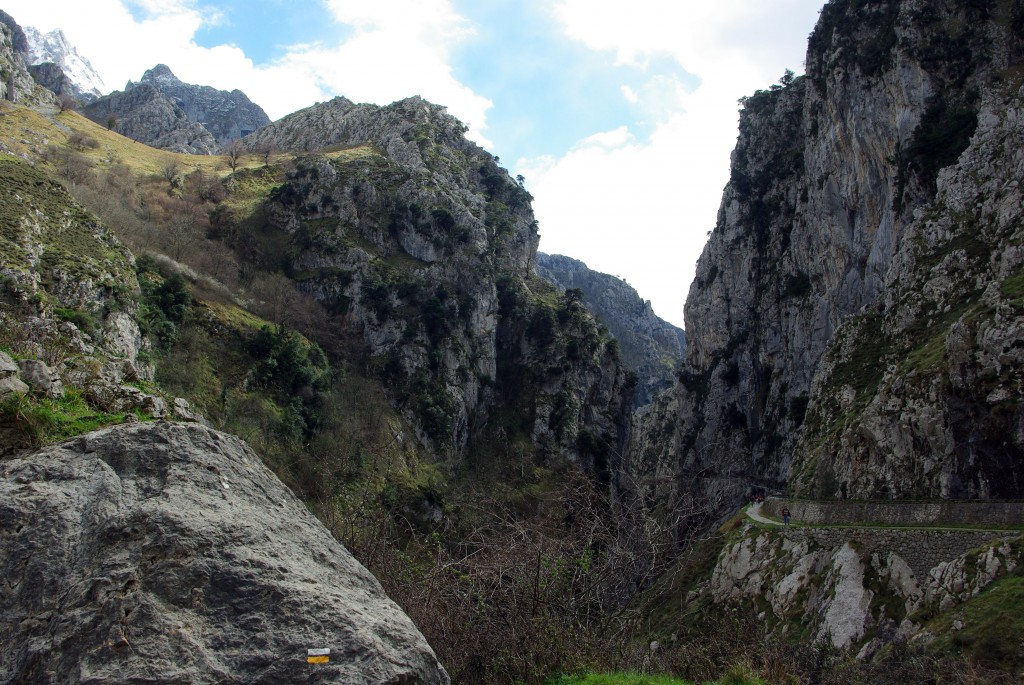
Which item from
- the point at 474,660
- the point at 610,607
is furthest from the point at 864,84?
the point at 474,660

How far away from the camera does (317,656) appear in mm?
5016

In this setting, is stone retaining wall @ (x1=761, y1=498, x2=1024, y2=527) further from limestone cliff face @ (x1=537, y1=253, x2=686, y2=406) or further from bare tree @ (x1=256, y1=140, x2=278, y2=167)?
limestone cliff face @ (x1=537, y1=253, x2=686, y2=406)

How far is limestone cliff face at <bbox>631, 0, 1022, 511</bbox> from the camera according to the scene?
32.2 metres

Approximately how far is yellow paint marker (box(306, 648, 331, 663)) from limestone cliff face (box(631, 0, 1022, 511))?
1123cm

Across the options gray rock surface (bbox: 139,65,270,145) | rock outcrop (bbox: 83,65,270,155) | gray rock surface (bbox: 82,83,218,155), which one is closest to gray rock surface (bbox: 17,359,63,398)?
rock outcrop (bbox: 83,65,270,155)

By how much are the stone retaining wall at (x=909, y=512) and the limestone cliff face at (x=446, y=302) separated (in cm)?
3822

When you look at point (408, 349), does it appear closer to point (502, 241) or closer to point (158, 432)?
point (502, 241)

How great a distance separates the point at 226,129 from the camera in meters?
189

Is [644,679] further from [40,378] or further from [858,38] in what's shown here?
[858,38]

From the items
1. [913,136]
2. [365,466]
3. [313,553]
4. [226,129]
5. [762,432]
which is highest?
[226,129]

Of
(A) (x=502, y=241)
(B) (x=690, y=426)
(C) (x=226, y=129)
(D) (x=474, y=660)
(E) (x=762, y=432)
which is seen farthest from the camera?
(C) (x=226, y=129)

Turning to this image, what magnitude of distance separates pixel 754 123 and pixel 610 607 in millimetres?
75599

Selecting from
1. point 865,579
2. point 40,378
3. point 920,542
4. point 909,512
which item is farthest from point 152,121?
point 40,378

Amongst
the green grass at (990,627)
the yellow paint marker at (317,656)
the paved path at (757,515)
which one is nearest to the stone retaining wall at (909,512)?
the paved path at (757,515)
